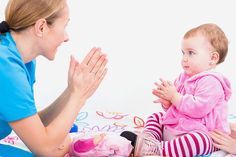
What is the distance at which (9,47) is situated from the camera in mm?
1376

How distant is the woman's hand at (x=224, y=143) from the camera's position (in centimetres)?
161

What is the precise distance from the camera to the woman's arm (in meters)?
1.32

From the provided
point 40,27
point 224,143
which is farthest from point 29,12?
point 224,143

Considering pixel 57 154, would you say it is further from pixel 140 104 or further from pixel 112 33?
pixel 112 33

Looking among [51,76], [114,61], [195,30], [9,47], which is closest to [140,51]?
[114,61]

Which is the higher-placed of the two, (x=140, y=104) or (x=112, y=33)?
(x=112, y=33)

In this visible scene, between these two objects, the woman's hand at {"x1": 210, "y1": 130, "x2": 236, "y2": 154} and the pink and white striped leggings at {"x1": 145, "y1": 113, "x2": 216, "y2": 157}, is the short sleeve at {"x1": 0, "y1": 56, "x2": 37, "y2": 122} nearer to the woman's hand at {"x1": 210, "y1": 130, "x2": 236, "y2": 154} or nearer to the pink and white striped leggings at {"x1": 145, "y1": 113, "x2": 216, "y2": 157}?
the pink and white striped leggings at {"x1": 145, "y1": 113, "x2": 216, "y2": 157}

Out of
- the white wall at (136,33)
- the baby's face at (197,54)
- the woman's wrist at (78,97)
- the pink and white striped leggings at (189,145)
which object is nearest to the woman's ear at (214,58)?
the baby's face at (197,54)

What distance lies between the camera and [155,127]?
5.78ft

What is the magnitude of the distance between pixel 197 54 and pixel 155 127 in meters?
0.34

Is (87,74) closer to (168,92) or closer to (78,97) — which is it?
(78,97)

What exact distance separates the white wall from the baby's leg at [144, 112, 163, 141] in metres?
0.85

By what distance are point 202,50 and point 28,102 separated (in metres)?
0.71

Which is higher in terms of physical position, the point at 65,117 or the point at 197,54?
the point at 197,54
